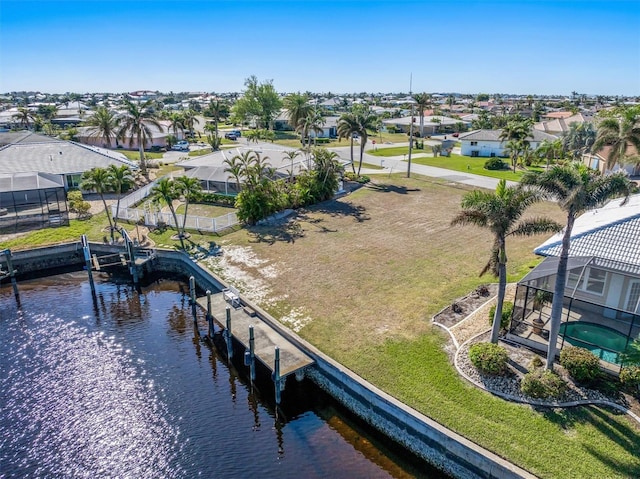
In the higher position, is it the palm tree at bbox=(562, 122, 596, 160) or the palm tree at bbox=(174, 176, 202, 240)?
the palm tree at bbox=(562, 122, 596, 160)

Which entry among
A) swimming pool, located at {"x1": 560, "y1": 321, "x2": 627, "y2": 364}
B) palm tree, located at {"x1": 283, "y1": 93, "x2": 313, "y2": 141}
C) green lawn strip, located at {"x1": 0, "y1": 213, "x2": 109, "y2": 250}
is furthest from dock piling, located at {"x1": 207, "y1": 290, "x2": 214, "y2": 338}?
palm tree, located at {"x1": 283, "y1": 93, "x2": 313, "y2": 141}

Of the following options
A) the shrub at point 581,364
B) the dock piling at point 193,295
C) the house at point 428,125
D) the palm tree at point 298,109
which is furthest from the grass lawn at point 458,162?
the dock piling at point 193,295

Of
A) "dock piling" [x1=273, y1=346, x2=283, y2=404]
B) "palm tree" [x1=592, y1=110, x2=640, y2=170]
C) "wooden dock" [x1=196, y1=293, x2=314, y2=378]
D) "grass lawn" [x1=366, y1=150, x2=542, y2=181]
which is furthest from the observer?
"grass lawn" [x1=366, y1=150, x2=542, y2=181]

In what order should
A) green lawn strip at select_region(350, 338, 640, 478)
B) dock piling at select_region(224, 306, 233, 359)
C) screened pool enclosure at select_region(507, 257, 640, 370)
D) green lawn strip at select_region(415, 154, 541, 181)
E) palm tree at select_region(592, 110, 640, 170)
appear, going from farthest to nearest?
green lawn strip at select_region(415, 154, 541, 181) < palm tree at select_region(592, 110, 640, 170) < dock piling at select_region(224, 306, 233, 359) < screened pool enclosure at select_region(507, 257, 640, 370) < green lawn strip at select_region(350, 338, 640, 478)

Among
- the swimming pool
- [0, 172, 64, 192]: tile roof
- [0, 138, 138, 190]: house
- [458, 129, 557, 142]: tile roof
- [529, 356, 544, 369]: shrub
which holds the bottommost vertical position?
[529, 356, 544, 369]: shrub

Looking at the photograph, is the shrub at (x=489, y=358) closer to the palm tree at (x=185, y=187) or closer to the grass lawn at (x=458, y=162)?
the palm tree at (x=185, y=187)

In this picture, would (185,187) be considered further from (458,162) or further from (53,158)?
(458,162)

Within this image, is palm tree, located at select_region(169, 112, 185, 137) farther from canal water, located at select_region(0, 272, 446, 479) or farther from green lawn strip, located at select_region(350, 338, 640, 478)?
green lawn strip, located at select_region(350, 338, 640, 478)
